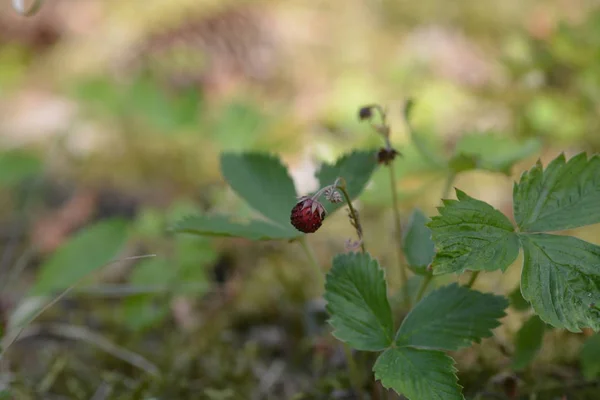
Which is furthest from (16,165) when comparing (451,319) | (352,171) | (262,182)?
(451,319)

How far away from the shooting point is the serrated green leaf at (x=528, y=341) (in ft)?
3.36

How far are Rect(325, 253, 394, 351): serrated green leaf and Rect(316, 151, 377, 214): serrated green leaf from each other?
0.17 metres

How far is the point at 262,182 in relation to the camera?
118cm

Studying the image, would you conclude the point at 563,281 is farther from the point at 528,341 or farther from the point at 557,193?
the point at 528,341

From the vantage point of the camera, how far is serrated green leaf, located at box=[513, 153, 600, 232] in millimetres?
880

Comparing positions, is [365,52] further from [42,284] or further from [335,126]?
[42,284]

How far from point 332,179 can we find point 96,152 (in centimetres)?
200

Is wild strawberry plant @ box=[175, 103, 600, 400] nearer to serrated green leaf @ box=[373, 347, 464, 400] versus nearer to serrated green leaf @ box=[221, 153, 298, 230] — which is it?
serrated green leaf @ box=[373, 347, 464, 400]

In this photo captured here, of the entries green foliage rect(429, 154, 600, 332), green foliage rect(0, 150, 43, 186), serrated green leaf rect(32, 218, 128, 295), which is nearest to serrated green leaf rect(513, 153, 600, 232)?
green foliage rect(429, 154, 600, 332)

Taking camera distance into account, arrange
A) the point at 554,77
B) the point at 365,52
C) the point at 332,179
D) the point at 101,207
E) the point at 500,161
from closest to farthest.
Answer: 1. the point at 332,179
2. the point at 500,161
3. the point at 101,207
4. the point at 554,77
5. the point at 365,52

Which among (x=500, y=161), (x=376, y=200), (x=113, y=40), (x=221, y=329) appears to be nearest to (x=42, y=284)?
(x=221, y=329)

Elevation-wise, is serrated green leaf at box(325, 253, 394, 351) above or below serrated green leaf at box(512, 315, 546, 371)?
above

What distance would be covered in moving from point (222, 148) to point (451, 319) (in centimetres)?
152

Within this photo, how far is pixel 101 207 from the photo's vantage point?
2.38 m
